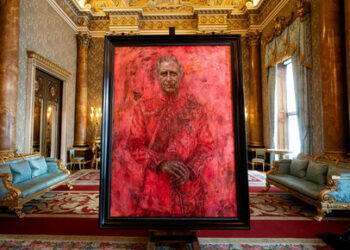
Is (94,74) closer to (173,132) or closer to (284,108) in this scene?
(284,108)

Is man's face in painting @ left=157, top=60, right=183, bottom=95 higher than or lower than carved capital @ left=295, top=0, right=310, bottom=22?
lower

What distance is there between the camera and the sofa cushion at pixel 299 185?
11.1 feet

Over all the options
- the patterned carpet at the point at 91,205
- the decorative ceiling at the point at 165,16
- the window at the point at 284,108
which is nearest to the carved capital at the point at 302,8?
the window at the point at 284,108

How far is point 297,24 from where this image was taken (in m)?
5.53

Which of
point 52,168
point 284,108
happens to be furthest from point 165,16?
point 52,168

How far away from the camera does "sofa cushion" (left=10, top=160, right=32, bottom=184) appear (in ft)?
12.5

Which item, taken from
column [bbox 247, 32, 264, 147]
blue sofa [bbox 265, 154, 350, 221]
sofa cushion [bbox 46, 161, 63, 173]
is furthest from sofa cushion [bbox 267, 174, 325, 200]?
sofa cushion [bbox 46, 161, 63, 173]

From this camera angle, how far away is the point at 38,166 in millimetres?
4492

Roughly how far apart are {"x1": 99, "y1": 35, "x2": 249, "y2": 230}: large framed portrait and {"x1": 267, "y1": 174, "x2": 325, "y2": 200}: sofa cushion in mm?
2706

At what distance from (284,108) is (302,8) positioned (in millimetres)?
3206

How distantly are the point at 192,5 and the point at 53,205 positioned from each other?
29.6ft

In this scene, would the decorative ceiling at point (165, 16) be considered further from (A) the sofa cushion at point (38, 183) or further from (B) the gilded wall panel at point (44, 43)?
(A) the sofa cushion at point (38, 183)

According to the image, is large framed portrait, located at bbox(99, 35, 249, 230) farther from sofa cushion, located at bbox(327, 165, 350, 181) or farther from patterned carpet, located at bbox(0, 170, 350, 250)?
sofa cushion, located at bbox(327, 165, 350, 181)

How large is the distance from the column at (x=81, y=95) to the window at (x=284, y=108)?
25.7ft
